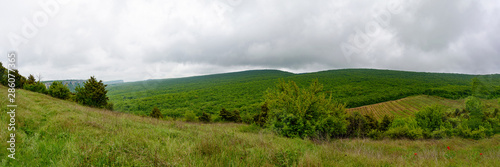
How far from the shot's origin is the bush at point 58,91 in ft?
86.2

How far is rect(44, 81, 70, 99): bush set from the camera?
26.3m

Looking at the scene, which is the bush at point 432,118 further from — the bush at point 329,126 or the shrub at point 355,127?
the bush at point 329,126

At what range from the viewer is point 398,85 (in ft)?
352

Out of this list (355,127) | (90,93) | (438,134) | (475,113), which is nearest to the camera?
(90,93)

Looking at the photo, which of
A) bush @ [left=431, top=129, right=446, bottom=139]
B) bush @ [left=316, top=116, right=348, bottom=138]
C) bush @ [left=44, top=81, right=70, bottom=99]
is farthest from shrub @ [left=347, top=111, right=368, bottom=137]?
bush @ [left=44, top=81, right=70, bottom=99]

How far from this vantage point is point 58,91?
86.3 feet

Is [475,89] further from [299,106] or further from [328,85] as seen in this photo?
[328,85]

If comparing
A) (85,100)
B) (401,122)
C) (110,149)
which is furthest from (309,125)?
(401,122)

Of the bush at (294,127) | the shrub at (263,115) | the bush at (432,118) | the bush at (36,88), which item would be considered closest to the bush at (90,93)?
the bush at (36,88)

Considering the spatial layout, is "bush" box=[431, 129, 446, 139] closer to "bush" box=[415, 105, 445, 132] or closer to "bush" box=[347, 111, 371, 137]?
"bush" box=[415, 105, 445, 132]

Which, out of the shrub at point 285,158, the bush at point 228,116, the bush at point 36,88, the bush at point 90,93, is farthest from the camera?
the bush at point 228,116

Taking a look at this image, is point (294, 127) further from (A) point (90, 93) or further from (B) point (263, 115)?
(A) point (90, 93)

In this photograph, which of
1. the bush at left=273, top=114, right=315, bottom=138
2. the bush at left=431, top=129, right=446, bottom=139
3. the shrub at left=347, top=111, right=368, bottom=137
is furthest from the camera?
the bush at left=431, top=129, right=446, bottom=139

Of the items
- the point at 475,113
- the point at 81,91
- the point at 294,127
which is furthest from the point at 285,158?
the point at 475,113
